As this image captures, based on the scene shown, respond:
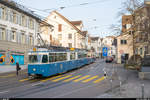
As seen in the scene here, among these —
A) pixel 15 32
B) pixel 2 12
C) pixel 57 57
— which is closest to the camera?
pixel 57 57

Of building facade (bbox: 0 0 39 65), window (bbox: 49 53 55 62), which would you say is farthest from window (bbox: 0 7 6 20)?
window (bbox: 49 53 55 62)

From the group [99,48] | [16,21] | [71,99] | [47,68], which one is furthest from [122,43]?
[99,48]

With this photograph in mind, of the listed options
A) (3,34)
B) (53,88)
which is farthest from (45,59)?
(3,34)

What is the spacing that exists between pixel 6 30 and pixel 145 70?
19436 millimetres

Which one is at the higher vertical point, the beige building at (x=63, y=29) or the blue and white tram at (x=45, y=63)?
the beige building at (x=63, y=29)

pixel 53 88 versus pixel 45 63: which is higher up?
pixel 45 63

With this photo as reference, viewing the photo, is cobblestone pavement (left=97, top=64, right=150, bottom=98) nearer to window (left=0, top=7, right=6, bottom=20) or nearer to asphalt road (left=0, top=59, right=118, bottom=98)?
asphalt road (left=0, top=59, right=118, bottom=98)

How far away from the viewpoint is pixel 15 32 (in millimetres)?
29406

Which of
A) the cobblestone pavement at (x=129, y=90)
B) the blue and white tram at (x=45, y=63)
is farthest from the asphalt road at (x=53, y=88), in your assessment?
the blue and white tram at (x=45, y=63)

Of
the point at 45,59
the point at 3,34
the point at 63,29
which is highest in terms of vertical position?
the point at 63,29

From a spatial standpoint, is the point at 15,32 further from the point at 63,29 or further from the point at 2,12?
the point at 63,29

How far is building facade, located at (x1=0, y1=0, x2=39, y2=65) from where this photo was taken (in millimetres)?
26172

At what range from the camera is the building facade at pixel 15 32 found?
85.9 feet

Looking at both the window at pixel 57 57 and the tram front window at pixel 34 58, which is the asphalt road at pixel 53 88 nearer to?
the tram front window at pixel 34 58
